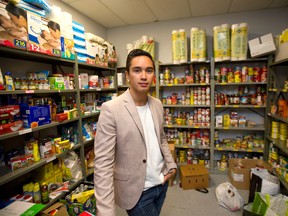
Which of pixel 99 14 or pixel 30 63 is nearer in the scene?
Answer: pixel 30 63

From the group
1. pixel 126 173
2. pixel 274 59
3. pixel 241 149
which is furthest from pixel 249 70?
pixel 126 173

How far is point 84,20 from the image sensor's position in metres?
3.25

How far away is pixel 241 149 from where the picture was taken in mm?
3240

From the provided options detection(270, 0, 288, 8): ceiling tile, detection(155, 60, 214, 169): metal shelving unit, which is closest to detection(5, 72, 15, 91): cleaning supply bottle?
detection(155, 60, 214, 169): metal shelving unit

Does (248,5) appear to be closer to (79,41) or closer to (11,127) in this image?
(79,41)

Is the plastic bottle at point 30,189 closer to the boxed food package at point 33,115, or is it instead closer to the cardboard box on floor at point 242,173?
the boxed food package at point 33,115

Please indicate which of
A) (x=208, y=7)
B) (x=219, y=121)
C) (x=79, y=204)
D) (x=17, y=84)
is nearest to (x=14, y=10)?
(x=17, y=84)

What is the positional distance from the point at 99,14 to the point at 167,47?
1.48 m

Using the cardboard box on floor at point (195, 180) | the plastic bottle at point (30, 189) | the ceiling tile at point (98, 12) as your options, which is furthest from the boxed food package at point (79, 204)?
the ceiling tile at point (98, 12)

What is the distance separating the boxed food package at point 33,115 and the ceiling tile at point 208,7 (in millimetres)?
A: 2709

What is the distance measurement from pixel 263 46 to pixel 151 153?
2.80 metres

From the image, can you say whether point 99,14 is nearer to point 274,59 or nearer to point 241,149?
point 274,59

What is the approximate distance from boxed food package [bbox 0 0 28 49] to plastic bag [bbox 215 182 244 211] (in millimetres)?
3001

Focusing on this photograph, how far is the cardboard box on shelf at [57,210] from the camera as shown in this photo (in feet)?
6.12
